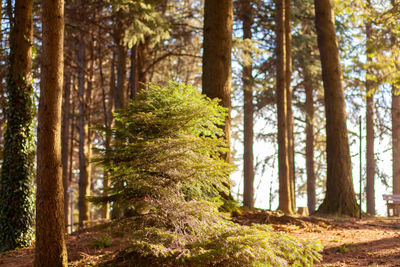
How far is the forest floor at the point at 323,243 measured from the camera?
6.01 metres

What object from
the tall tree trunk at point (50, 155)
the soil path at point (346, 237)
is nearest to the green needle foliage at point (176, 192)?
the tall tree trunk at point (50, 155)

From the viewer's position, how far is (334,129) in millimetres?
12297

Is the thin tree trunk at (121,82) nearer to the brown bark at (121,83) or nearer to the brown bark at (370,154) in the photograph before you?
the brown bark at (121,83)

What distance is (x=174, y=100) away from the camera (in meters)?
5.41

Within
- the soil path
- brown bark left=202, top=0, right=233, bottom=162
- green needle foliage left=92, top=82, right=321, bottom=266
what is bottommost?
the soil path

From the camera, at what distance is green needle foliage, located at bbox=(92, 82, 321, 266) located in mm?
4402

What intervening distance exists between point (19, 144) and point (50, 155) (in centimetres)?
420

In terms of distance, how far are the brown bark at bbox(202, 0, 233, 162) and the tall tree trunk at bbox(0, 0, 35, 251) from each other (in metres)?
4.30

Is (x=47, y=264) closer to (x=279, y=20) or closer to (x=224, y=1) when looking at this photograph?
(x=224, y=1)

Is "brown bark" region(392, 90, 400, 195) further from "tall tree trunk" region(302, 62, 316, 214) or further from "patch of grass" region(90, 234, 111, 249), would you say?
"patch of grass" region(90, 234, 111, 249)

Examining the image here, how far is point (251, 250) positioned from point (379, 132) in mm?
19883

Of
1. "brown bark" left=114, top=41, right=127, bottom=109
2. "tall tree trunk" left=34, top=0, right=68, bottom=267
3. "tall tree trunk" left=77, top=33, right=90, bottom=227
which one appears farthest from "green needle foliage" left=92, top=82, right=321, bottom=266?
"tall tree trunk" left=77, top=33, right=90, bottom=227

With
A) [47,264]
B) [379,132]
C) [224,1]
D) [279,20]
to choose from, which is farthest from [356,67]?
[47,264]

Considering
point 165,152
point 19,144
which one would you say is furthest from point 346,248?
point 19,144
